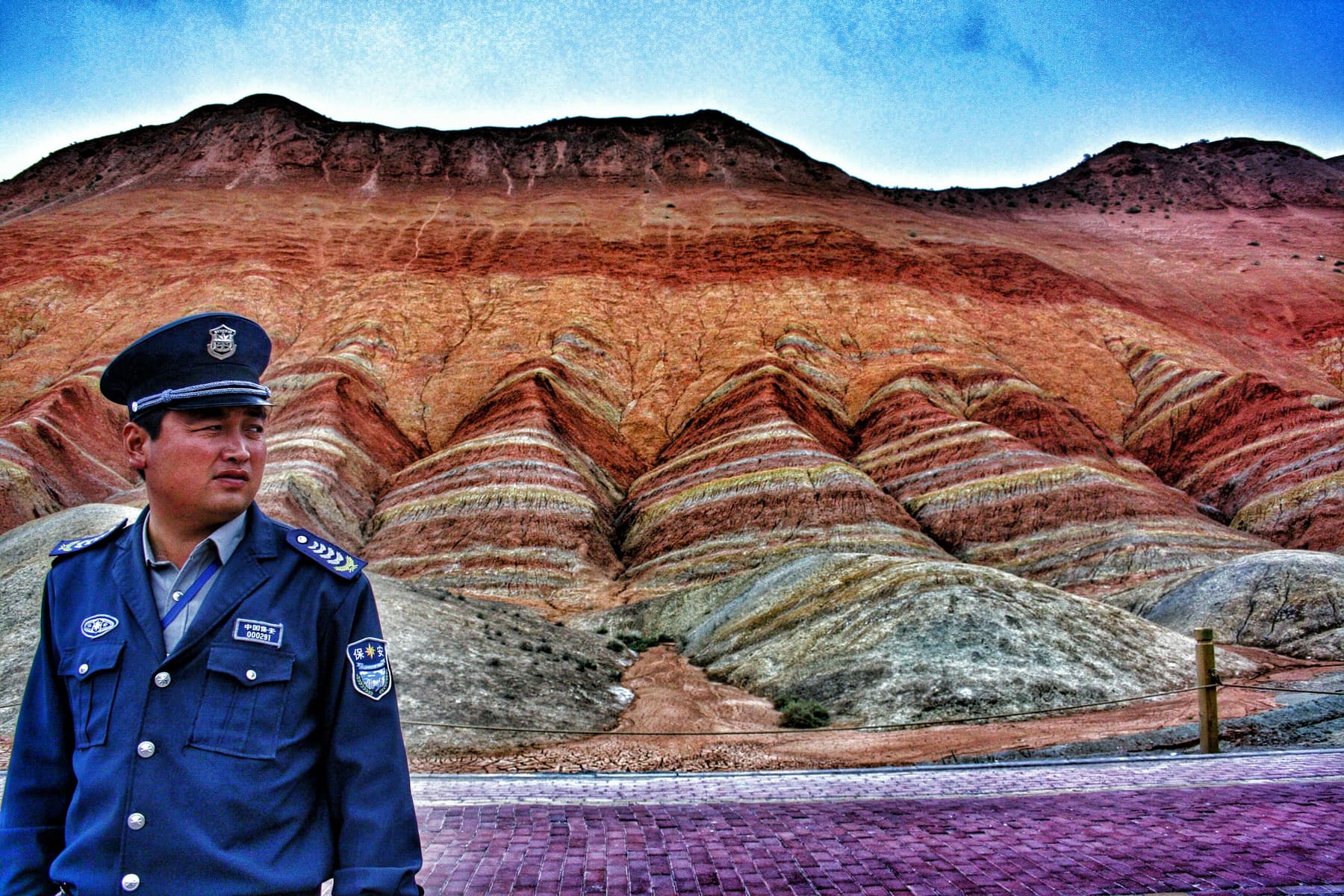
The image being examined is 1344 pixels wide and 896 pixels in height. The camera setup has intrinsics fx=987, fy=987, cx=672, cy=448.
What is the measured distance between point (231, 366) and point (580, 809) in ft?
21.7

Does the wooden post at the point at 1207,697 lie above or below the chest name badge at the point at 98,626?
below

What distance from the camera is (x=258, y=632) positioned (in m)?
2.59

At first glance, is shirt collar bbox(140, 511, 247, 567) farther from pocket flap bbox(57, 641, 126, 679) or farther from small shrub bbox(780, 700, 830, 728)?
small shrub bbox(780, 700, 830, 728)

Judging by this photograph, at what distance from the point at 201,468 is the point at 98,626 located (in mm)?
484

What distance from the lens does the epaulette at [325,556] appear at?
2.73 metres

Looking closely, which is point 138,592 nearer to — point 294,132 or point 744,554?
point 744,554

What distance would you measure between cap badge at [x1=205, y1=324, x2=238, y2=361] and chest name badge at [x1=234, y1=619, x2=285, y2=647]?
2.52ft

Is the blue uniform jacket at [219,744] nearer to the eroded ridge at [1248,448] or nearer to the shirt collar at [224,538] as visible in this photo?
the shirt collar at [224,538]

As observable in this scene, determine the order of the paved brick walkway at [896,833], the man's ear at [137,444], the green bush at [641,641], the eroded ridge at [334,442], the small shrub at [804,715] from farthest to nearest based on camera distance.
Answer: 1. the eroded ridge at [334,442]
2. the green bush at [641,641]
3. the small shrub at [804,715]
4. the paved brick walkway at [896,833]
5. the man's ear at [137,444]

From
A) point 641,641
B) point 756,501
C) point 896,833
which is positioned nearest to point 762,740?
point 896,833

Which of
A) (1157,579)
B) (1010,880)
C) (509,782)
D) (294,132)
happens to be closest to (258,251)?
(294,132)

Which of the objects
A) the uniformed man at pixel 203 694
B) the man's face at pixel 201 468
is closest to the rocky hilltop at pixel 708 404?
the uniformed man at pixel 203 694

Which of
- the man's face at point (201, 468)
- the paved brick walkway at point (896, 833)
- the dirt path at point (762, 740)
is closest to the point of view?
the man's face at point (201, 468)

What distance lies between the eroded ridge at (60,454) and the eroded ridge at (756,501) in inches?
702
